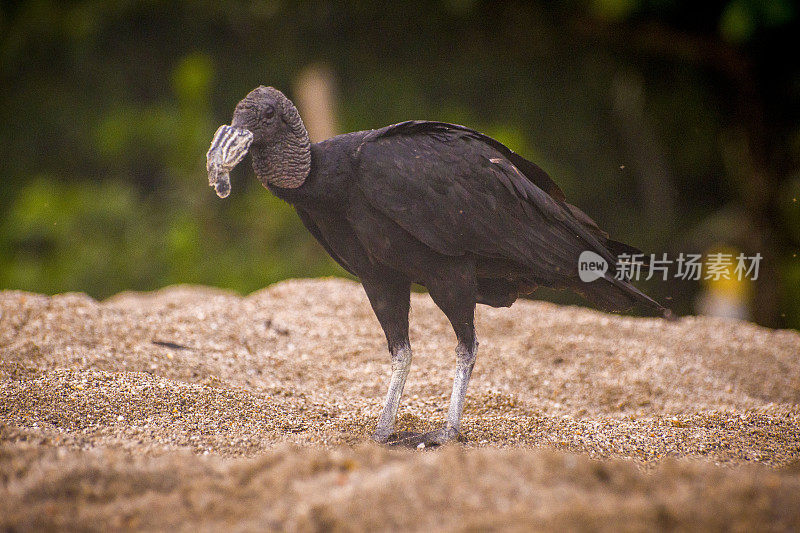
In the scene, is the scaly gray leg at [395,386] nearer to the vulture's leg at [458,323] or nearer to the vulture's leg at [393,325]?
the vulture's leg at [393,325]

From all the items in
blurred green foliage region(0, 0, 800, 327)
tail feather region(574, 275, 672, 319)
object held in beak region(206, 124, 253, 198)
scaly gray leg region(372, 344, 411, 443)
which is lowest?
scaly gray leg region(372, 344, 411, 443)

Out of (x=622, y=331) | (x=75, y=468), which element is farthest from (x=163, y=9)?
(x=75, y=468)

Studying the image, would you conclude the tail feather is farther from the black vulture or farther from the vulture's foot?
the vulture's foot

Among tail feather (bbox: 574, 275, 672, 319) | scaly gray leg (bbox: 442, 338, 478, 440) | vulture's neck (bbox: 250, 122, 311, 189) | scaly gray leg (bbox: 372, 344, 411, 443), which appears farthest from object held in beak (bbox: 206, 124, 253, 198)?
tail feather (bbox: 574, 275, 672, 319)

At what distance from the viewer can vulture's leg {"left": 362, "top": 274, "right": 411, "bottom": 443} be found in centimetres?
314

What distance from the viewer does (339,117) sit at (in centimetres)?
802

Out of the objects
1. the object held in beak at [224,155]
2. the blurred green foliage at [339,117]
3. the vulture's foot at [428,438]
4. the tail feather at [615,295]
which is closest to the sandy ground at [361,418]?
the vulture's foot at [428,438]

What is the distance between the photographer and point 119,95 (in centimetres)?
853

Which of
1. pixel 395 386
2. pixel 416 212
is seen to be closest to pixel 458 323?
pixel 395 386

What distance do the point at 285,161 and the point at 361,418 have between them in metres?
1.34

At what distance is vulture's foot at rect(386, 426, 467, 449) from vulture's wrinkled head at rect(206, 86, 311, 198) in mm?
1206

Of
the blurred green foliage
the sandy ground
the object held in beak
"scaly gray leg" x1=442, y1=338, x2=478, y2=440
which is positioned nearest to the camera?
the sandy ground

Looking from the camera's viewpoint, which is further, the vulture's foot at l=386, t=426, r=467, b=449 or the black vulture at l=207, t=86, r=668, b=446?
the vulture's foot at l=386, t=426, r=467, b=449

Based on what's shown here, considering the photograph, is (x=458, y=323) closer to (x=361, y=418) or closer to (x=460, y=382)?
(x=460, y=382)
